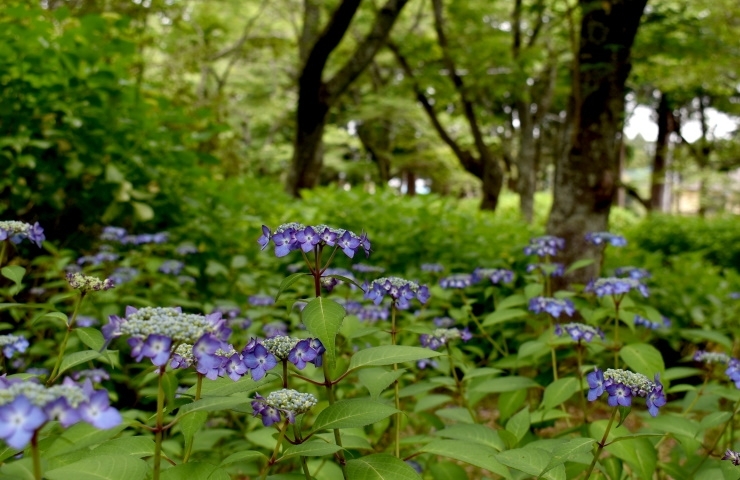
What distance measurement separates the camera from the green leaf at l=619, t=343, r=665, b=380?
1712mm

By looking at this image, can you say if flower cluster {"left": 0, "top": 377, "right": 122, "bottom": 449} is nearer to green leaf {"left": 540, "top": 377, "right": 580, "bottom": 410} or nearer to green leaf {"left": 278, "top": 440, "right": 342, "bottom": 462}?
green leaf {"left": 278, "top": 440, "right": 342, "bottom": 462}

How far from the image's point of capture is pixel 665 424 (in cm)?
155

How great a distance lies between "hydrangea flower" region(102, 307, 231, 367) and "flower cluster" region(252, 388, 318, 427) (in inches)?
5.6

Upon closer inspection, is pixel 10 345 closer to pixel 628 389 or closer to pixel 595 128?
pixel 628 389

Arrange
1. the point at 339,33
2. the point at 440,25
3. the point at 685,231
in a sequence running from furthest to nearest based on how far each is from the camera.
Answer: the point at 685,231
the point at 440,25
the point at 339,33

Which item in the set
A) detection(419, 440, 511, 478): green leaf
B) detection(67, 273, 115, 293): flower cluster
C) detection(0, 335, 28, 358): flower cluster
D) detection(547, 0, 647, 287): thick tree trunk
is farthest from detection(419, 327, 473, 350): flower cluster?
detection(547, 0, 647, 287): thick tree trunk

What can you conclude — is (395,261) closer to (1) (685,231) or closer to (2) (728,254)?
(2) (728,254)

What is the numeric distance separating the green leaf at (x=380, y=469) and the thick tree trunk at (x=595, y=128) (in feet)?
10.8

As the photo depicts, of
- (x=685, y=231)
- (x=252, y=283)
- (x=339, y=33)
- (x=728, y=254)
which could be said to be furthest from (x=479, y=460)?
(x=685, y=231)

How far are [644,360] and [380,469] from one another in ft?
3.44

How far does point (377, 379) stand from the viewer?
131 centimetres

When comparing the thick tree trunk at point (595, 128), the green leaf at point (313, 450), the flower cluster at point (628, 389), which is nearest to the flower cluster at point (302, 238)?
the green leaf at point (313, 450)

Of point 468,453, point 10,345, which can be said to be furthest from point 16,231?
point 468,453

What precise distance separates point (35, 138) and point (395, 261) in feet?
8.36
